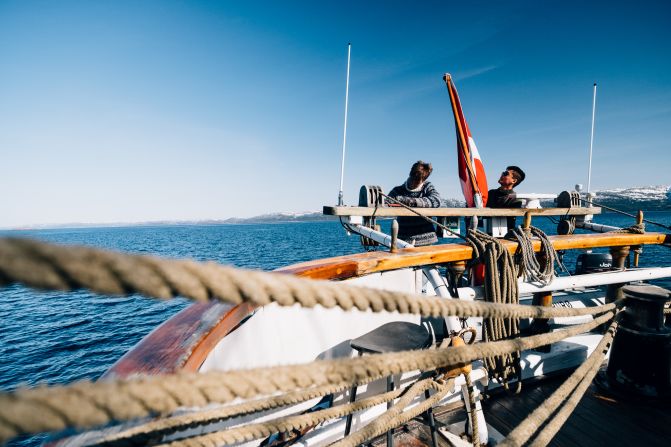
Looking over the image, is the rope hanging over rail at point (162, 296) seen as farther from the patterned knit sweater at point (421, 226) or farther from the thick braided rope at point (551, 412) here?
the patterned knit sweater at point (421, 226)

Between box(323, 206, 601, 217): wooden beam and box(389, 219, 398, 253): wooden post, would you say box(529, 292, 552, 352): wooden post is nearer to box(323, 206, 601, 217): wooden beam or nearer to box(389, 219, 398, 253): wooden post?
box(323, 206, 601, 217): wooden beam

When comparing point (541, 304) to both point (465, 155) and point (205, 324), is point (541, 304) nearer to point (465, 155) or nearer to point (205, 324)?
point (205, 324)

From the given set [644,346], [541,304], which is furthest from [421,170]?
[644,346]

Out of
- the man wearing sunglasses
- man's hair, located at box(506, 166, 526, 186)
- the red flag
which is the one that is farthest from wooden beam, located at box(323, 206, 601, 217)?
the red flag

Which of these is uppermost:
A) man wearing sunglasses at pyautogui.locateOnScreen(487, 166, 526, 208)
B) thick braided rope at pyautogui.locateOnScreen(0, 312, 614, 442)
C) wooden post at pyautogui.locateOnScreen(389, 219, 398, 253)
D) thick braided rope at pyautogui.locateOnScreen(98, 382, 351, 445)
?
man wearing sunglasses at pyautogui.locateOnScreen(487, 166, 526, 208)

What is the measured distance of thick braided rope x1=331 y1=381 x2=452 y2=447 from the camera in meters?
1.47

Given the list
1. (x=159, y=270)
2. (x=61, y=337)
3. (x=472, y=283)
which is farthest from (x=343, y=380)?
(x=61, y=337)

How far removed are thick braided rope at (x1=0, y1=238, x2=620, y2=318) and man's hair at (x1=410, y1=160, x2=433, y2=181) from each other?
439cm

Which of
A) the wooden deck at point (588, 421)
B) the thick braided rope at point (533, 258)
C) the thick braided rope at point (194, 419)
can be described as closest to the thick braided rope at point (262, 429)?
the thick braided rope at point (194, 419)

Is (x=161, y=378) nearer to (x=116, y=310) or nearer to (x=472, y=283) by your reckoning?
(x=472, y=283)

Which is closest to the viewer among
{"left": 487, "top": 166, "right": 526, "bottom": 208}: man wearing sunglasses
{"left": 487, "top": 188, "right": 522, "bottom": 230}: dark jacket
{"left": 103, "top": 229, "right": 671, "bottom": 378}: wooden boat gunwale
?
{"left": 103, "top": 229, "right": 671, "bottom": 378}: wooden boat gunwale

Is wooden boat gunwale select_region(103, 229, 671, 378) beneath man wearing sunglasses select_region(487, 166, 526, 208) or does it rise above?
beneath

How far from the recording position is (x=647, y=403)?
10.3ft

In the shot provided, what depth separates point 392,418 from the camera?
1.65 metres
